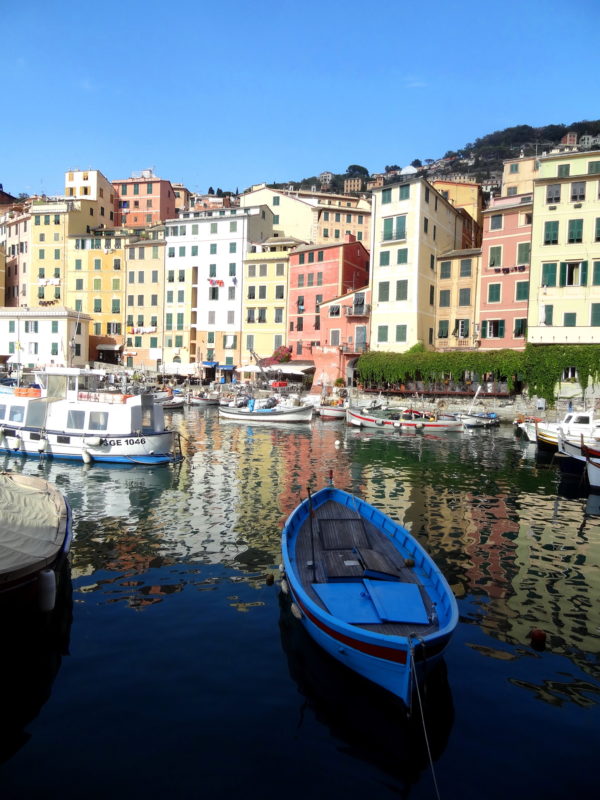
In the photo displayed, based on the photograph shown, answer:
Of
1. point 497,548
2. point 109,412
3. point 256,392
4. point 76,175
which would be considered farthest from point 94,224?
point 497,548

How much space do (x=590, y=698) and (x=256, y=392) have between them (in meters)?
54.0

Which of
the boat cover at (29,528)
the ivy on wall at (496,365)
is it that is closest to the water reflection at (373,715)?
the boat cover at (29,528)

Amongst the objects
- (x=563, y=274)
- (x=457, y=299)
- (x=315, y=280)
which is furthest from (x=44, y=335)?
(x=563, y=274)

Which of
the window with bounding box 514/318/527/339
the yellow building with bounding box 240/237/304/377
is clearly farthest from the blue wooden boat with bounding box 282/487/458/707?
the yellow building with bounding box 240/237/304/377

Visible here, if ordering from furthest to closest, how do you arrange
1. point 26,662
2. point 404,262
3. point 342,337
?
point 342,337 → point 404,262 → point 26,662

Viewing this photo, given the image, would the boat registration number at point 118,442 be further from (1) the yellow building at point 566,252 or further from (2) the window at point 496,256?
(2) the window at point 496,256

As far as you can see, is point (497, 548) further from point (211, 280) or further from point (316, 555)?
point (211, 280)

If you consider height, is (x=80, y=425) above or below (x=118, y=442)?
above

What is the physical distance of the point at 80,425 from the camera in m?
28.9

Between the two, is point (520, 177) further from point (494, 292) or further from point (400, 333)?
point (400, 333)

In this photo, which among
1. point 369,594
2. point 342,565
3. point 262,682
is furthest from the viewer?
point 342,565

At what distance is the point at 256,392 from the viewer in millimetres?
62312

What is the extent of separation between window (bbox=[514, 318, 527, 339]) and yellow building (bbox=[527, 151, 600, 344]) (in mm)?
3208

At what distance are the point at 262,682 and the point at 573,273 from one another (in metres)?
48.0
